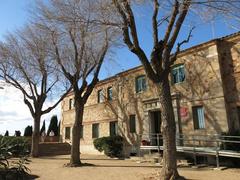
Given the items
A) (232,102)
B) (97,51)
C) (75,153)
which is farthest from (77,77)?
(232,102)

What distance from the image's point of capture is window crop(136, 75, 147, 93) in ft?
67.0

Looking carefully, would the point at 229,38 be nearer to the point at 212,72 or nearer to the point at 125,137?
the point at 212,72

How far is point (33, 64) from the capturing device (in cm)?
2102

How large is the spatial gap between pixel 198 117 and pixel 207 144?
1764 millimetres

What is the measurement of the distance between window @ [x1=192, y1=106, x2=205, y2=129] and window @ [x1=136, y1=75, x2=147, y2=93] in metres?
4.96

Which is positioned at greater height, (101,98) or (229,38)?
(229,38)

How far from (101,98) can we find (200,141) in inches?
461

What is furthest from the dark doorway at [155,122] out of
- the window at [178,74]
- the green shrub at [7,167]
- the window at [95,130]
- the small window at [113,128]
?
the green shrub at [7,167]

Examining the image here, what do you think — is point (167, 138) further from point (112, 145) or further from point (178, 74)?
point (112, 145)

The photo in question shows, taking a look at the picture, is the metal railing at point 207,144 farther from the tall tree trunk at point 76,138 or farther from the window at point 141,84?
the tall tree trunk at point 76,138

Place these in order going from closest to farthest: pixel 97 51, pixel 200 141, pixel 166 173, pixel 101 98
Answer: pixel 166 173 < pixel 200 141 < pixel 97 51 < pixel 101 98

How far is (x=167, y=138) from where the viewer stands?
9.52 meters

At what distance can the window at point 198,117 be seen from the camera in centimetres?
1585

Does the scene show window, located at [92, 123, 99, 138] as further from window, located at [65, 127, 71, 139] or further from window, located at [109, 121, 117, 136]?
window, located at [65, 127, 71, 139]
